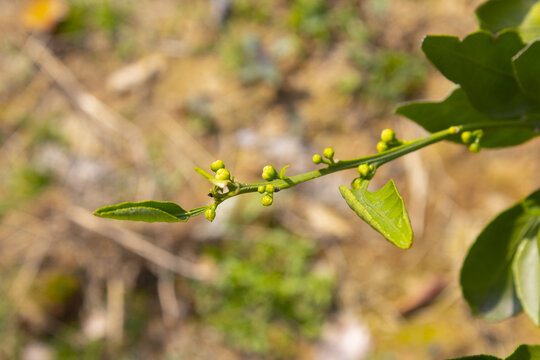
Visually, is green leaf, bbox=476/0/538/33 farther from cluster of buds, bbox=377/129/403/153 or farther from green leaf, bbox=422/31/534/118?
cluster of buds, bbox=377/129/403/153

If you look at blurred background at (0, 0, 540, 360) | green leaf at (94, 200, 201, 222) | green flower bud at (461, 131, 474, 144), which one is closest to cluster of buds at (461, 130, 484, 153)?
green flower bud at (461, 131, 474, 144)

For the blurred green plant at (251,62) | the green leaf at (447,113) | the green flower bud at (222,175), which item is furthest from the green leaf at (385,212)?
the blurred green plant at (251,62)

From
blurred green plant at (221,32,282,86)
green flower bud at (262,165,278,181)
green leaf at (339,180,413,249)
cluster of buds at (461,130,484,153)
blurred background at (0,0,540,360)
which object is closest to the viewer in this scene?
green leaf at (339,180,413,249)

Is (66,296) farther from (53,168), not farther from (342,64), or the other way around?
(342,64)

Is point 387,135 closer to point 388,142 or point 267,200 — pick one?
point 388,142

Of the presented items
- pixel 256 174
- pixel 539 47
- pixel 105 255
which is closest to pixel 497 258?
pixel 539 47
